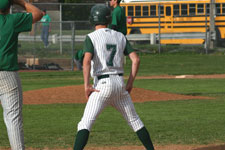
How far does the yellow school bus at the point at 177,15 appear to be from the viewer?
33.1 metres

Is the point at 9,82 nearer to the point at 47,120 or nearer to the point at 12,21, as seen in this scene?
the point at 12,21

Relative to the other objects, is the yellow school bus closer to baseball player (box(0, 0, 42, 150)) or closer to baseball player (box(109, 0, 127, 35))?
baseball player (box(109, 0, 127, 35))

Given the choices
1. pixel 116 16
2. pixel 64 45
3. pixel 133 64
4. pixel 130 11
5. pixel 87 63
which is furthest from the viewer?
pixel 130 11

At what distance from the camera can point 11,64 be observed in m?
6.61

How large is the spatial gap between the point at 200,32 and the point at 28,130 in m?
22.7

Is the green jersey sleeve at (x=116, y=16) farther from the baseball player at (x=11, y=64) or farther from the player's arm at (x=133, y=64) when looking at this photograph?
the baseball player at (x=11, y=64)

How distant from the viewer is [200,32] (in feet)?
106

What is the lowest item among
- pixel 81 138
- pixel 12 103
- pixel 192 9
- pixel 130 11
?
pixel 130 11

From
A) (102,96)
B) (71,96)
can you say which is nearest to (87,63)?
(102,96)

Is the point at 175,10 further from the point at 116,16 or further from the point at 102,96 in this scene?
the point at 102,96

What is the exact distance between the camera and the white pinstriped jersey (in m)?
6.79

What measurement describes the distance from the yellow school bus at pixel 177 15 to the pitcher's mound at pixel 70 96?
17.3m

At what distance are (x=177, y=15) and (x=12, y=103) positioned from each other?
27.5 metres

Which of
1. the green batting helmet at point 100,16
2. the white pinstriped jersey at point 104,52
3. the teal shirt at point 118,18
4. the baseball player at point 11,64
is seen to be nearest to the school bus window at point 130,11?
the teal shirt at point 118,18
